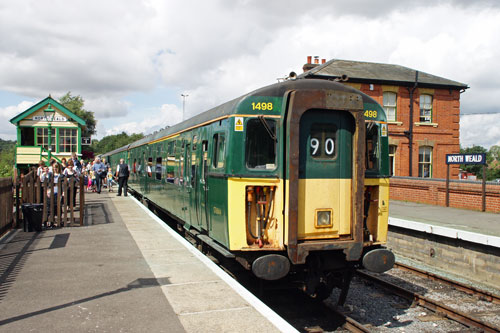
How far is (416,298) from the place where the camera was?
25.3 feet

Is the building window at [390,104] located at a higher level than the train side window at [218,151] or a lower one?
higher

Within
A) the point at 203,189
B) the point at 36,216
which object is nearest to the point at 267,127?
the point at 203,189

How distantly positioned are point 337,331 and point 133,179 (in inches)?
650

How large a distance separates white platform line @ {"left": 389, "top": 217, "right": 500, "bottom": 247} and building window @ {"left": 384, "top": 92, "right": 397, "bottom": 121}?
13393 millimetres

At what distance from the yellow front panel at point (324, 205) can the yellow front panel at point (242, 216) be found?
30 centimetres

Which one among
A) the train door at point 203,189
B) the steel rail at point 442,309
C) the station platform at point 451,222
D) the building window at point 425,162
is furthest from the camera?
the building window at point 425,162

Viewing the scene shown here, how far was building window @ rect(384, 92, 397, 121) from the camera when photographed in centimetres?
2439

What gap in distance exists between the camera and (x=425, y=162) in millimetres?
25125

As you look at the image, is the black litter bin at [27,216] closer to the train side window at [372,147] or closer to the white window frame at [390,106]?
the train side window at [372,147]

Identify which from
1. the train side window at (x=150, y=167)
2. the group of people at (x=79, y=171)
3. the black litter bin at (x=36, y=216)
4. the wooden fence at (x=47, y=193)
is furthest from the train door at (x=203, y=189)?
the train side window at (x=150, y=167)

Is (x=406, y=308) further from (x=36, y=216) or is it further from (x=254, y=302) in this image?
(x=36, y=216)

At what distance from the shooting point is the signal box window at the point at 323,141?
20.2 ft

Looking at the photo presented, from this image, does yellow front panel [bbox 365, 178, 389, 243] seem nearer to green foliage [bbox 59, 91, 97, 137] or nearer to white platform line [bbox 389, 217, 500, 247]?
white platform line [bbox 389, 217, 500, 247]

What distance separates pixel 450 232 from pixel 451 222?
2368 millimetres
